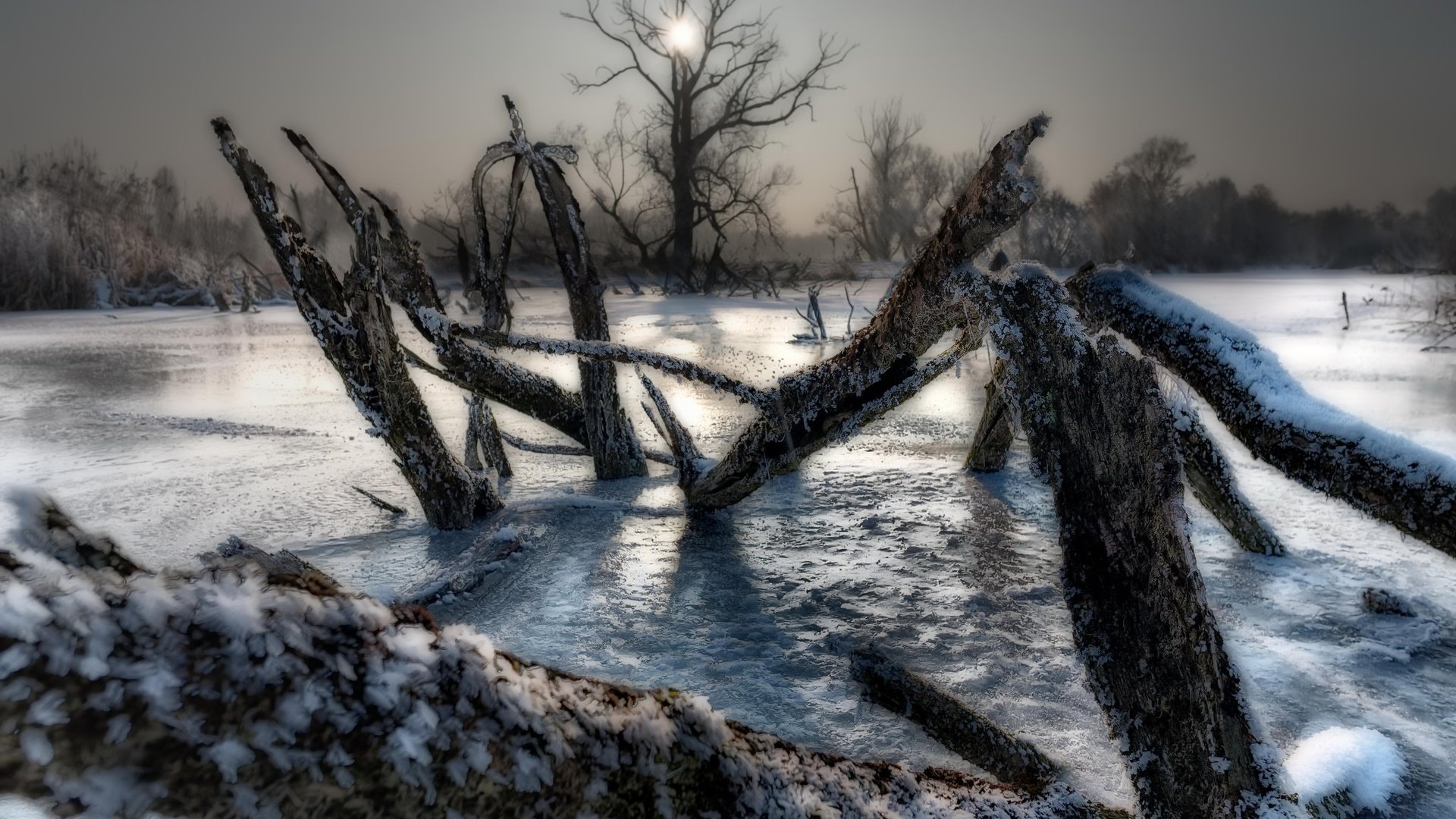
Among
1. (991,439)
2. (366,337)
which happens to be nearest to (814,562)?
(991,439)

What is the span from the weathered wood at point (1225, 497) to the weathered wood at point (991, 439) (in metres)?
1.12

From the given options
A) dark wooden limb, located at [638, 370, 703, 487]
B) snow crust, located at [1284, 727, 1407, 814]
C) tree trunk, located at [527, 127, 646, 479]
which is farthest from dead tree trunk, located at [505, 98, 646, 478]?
snow crust, located at [1284, 727, 1407, 814]

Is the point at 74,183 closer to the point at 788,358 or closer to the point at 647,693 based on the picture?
the point at 788,358

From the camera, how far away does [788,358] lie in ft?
30.5

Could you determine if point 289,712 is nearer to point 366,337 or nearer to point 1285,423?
point 1285,423

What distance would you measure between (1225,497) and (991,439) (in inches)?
52.9

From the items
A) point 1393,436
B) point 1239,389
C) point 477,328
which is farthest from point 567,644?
point 1393,436

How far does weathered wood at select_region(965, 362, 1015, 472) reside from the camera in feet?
13.4

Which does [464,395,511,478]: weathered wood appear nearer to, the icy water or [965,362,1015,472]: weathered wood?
the icy water

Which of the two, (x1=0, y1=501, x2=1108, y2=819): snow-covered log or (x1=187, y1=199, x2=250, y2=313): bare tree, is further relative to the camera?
(x1=187, y1=199, x2=250, y2=313): bare tree

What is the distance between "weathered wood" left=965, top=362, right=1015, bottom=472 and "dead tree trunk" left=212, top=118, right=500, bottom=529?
2496 mm

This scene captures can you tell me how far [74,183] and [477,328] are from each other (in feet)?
79.5

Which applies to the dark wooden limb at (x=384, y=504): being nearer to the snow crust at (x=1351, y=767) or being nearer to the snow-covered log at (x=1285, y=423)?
the snow-covered log at (x=1285, y=423)

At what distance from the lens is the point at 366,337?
9.86ft
